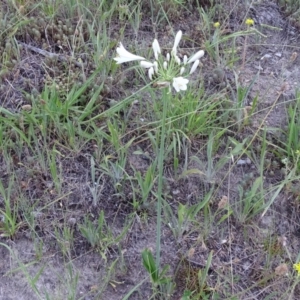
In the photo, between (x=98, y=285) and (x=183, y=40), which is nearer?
(x=98, y=285)

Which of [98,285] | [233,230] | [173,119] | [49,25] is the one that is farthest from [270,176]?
[49,25]

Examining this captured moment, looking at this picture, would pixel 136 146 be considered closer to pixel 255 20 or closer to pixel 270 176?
pixel 270 176

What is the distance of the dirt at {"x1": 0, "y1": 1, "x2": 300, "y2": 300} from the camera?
211 cm

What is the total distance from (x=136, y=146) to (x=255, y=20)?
1.24 metres

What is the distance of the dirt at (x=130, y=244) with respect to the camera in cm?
211

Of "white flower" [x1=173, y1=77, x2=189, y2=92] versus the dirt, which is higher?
"white flower" [x1=173, y1=77, x2=189, y2=92]

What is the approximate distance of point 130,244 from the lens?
2.23m

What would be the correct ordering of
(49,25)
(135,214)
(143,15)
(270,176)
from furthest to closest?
1. (143,15)
2. (49,25)
3. (270,176)
4. (135,214)

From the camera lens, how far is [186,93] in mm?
2645

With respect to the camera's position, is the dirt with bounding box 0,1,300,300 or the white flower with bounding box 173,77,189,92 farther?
the dirt with bounding box 0,1,300,300

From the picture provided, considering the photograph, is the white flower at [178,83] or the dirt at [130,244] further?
the dirt at [130,244]

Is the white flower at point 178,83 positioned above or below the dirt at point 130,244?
above

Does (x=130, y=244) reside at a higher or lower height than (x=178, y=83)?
lower

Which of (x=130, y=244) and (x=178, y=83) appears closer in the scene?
(x=178, y=83)
